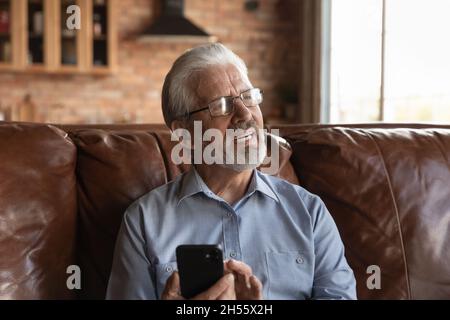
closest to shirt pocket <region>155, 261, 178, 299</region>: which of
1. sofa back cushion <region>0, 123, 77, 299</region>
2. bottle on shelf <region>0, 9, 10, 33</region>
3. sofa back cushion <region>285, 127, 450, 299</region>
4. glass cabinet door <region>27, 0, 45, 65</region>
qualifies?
sofa back cushion <region>0, 123, 77, 299</region>

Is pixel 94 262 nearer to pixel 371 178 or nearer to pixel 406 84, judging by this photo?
pixel 371 178

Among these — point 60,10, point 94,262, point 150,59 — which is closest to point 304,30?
point 150,59

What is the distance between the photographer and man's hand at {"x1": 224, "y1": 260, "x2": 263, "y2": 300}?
1.29 meters

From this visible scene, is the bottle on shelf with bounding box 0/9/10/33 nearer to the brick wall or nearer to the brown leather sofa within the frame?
the brick wall

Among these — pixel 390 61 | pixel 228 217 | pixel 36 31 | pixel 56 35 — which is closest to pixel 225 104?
pixel 228 217

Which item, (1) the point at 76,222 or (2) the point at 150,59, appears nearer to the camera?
(1) the point at 76,222

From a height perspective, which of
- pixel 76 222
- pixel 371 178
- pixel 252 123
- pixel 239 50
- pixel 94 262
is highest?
pixel 239 50

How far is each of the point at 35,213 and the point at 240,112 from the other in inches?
23.6

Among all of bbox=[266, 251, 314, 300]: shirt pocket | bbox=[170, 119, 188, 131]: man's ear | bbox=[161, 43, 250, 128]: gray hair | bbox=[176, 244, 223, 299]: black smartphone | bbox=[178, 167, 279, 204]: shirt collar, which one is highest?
bbox=[161, 43, 250, 128]: gray hair

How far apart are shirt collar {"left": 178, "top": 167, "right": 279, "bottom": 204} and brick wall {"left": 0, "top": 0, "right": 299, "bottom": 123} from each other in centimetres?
432

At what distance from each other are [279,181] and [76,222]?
0.57 meters

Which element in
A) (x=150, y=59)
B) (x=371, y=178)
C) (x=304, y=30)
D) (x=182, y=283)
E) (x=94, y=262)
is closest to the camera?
(x=182, y=283)

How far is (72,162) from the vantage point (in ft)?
5.58

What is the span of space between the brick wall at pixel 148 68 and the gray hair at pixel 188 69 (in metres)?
4.23
